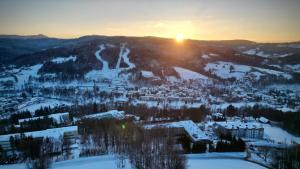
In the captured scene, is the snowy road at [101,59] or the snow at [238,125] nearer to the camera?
the snow at [238,125]

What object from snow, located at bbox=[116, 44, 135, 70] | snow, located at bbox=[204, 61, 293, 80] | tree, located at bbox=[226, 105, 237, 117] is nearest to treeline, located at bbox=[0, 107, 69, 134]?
tree, located at bbox=[226, 105, 237, 117]

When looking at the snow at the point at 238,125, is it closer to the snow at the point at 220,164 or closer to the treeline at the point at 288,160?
the snow at the point at 220,164

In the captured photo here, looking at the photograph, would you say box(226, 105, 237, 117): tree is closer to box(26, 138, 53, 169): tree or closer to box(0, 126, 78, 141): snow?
box(0, 126, 78, 141): snow

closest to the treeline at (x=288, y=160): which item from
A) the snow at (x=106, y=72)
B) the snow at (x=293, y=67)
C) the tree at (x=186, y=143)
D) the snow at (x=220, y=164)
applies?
the snow at (x=220, y=164)

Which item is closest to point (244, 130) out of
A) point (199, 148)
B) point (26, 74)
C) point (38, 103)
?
point (199, 148)

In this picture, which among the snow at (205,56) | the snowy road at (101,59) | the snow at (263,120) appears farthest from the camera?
the snow at (205,56)

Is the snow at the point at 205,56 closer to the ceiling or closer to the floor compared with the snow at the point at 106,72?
closer to the ceiling

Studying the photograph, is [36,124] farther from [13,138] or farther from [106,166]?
[106,166]
